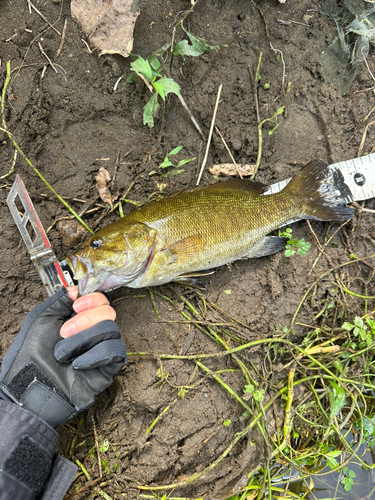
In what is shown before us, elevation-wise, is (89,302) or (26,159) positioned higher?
(26,159)

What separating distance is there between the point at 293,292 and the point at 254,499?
195cm

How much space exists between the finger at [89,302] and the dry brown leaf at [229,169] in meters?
1.58

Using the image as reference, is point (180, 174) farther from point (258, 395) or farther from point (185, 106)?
point (258, 395)

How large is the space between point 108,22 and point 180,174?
1400 millimetres

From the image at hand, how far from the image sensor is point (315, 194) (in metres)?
3.20

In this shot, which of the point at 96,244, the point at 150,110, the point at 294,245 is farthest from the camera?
the point at 294,245

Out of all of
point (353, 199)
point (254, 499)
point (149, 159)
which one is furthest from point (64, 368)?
point (353, 199)

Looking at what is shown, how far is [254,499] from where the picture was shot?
10.3 feet

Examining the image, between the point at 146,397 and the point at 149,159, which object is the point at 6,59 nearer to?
the point at 149,159

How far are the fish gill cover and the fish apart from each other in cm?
108

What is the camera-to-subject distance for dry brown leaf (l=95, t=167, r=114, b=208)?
10.1 ft

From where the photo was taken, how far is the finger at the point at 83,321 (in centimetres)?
257

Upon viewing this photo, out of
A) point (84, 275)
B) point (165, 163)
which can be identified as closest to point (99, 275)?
point (84, 275)

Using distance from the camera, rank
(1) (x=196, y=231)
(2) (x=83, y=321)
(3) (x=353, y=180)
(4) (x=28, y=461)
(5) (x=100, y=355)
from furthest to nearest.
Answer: (3) (x=353, y=180)
(1) (x=196, y=231)
(2) (x=83, y=321)
(5) (x=100, y=355)
(4) (x=28, y=461)
